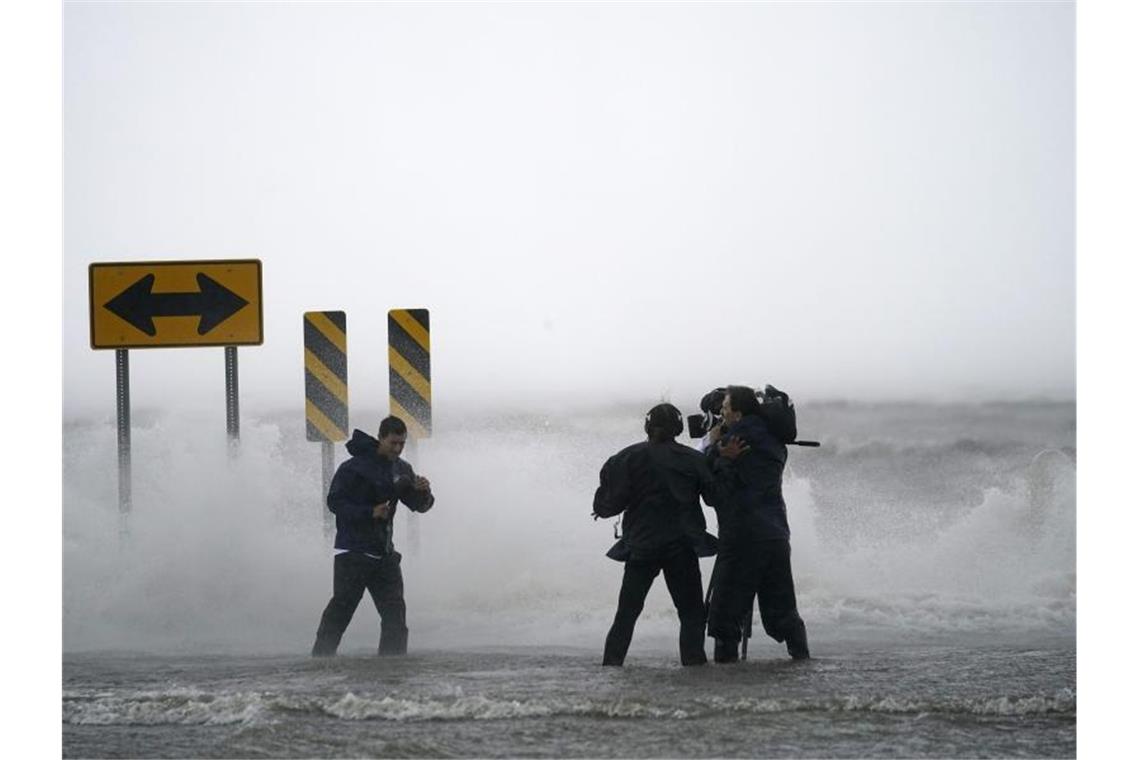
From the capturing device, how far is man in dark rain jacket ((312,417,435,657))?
11047 mm

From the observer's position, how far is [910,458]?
542 inches

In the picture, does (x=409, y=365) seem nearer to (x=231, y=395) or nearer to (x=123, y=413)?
(x=231, y=395)

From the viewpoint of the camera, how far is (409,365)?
1160 cm

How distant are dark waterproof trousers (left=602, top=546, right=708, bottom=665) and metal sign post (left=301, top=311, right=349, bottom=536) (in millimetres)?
2241

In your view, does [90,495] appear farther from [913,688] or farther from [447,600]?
[913,688]

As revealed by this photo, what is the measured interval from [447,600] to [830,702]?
4.00 m

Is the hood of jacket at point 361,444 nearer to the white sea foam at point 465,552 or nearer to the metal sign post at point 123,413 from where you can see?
the white sea foam at point 465,552

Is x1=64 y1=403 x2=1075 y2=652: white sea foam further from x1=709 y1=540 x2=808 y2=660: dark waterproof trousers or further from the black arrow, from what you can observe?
x1=709 y1=540 x2=808 y2=660: dark waterproof trousers

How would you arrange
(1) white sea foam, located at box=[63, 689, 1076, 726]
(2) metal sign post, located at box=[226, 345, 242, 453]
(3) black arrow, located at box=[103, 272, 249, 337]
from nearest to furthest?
(1) white sea foam, located at box=[63, 689, 1076, 726] < (3) black arrow, located at box=[103, 272, 249, 337] < (2) metal sign post, located at box=[226, 345, 242, 453]

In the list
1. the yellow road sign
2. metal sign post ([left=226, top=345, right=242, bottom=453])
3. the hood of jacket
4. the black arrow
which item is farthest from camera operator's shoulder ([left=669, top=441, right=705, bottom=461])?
metal sign post ([left=226, top=345, right=242, bottom=453])

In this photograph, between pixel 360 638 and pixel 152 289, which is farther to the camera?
pixel 360 638

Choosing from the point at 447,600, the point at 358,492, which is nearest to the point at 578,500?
the point at 447,600

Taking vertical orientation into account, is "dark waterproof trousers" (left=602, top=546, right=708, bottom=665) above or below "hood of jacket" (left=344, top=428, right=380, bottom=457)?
below

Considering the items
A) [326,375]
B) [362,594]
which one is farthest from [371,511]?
[326,375]
